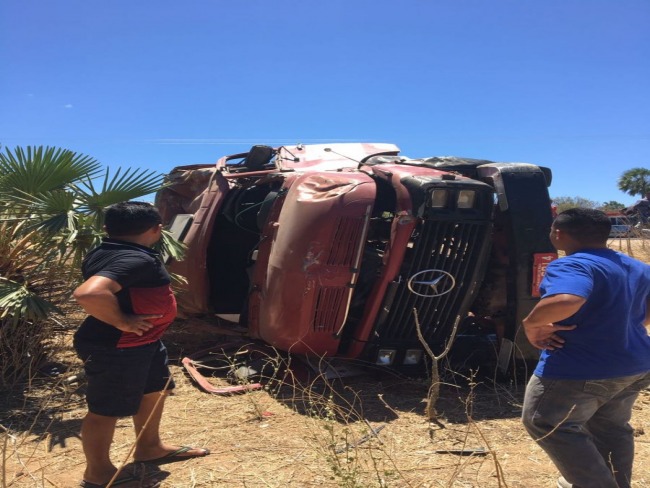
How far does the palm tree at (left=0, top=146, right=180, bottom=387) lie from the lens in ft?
14.5

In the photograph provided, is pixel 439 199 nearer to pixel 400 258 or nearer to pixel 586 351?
pixel 400 258

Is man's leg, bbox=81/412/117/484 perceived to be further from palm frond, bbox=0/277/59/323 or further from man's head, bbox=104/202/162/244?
palm frond, bbox=0/277/59/323

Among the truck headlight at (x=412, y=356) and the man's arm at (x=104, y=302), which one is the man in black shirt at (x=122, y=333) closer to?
the man's arm at (x=104, y=302)

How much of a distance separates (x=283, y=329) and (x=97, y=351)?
64.2 inches

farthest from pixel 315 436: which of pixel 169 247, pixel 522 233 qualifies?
pixel 169 247

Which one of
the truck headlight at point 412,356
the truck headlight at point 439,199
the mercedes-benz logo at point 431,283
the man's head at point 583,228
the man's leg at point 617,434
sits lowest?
the truck headlight at point 412,356

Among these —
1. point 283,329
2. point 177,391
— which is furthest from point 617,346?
point 177,391

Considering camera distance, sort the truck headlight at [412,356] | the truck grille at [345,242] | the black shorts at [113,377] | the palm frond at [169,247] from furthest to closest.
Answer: the palm frond at [169,247] < the truck headlight at [412,356] < the truck grille at [345,242] < the black shorts at [113,377]

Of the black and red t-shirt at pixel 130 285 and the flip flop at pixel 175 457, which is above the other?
the black and red t-shirt at pixel 130 285

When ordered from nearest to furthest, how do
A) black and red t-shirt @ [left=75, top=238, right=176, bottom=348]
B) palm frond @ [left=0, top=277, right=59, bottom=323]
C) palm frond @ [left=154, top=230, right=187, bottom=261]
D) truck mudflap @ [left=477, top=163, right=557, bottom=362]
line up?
black and red t-shirt @ [left=75, top=238, right=176, bottom=348]
palm frond @ [left=0, top=277, right=59, bottom=323]
truck mudflap @ [left=477, top=163, right=557, bottom=362]
palm frond @ [left=154, top=230, right=187, bottom=261]

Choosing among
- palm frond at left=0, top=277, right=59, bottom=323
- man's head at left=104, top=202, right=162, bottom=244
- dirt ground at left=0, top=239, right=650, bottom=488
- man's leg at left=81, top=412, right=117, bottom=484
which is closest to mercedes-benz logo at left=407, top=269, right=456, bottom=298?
dirt ground at left=0, top=239, right=650, bottom=488

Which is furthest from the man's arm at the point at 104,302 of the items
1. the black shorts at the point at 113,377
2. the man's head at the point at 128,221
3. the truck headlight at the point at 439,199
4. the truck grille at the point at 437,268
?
the truck headlight at the point at 439,199

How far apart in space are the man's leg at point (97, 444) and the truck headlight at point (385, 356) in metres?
2.16

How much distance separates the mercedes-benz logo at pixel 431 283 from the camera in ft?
14.1
